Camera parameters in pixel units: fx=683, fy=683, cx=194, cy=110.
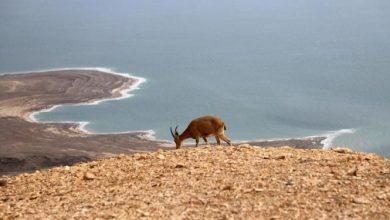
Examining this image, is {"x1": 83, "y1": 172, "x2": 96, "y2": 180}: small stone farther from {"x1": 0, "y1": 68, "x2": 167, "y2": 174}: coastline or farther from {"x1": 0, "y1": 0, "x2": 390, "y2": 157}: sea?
{"x1": 0, "y1": 0, "x2": 390, "y2": 157}: sea

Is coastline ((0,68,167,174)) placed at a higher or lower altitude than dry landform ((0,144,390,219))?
higher

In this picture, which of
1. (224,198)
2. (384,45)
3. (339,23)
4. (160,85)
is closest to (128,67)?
(160,85)

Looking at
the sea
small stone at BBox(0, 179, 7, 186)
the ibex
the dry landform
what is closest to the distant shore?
Answer: the sea

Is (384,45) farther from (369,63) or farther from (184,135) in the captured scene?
(184,135)

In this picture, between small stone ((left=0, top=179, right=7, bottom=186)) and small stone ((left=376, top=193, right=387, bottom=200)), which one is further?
small stone ((left=0, top=179, right=7, bottom=186))

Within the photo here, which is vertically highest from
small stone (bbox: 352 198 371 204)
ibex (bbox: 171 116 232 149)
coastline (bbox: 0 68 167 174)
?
coastline (bbox: 0 68 167 174)

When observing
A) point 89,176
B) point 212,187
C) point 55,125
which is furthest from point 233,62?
point 212,187

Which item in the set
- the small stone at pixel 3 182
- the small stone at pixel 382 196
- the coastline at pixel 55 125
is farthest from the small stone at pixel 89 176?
the coastline at pixel 55 125
